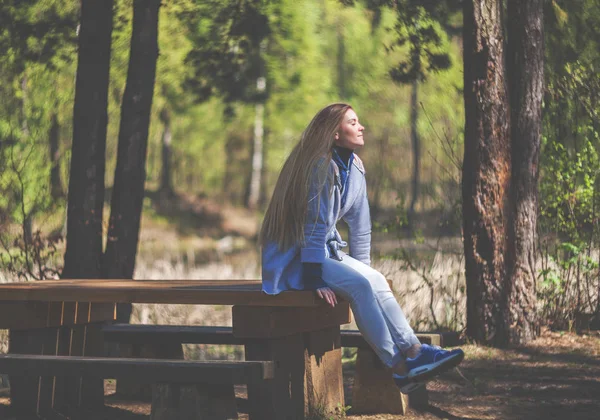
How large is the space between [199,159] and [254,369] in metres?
43.7

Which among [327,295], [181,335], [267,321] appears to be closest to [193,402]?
[267,321]

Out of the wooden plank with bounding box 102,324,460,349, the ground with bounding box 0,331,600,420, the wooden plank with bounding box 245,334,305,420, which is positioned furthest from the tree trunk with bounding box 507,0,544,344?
the wooden plank with bounding box 245,334,305,420

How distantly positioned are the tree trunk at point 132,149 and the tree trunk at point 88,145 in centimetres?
16

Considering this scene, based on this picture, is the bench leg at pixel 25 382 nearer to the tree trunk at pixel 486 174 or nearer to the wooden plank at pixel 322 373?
the wooden plank at pixel 322 373

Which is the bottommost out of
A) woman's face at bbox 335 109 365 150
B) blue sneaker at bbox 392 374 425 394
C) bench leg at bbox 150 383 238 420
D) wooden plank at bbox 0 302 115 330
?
bench leg at bbox 150 383 238 420

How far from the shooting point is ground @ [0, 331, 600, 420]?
6.15m

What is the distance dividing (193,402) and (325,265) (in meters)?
0.97

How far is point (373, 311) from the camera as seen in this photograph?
5129mm

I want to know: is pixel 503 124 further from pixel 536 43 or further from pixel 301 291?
pixel 301 291

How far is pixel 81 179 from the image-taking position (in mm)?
9031

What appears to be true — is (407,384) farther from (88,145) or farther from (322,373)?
(88,145)

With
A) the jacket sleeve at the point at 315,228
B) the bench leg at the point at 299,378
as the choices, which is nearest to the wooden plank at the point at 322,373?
the bench leg at the point at 299,378

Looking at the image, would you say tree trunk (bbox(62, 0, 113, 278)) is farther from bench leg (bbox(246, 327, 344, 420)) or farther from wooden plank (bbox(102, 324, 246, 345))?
bench leg (bbox(246, 327, 344, 420))

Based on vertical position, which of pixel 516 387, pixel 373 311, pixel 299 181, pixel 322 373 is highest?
pixel 299 181
